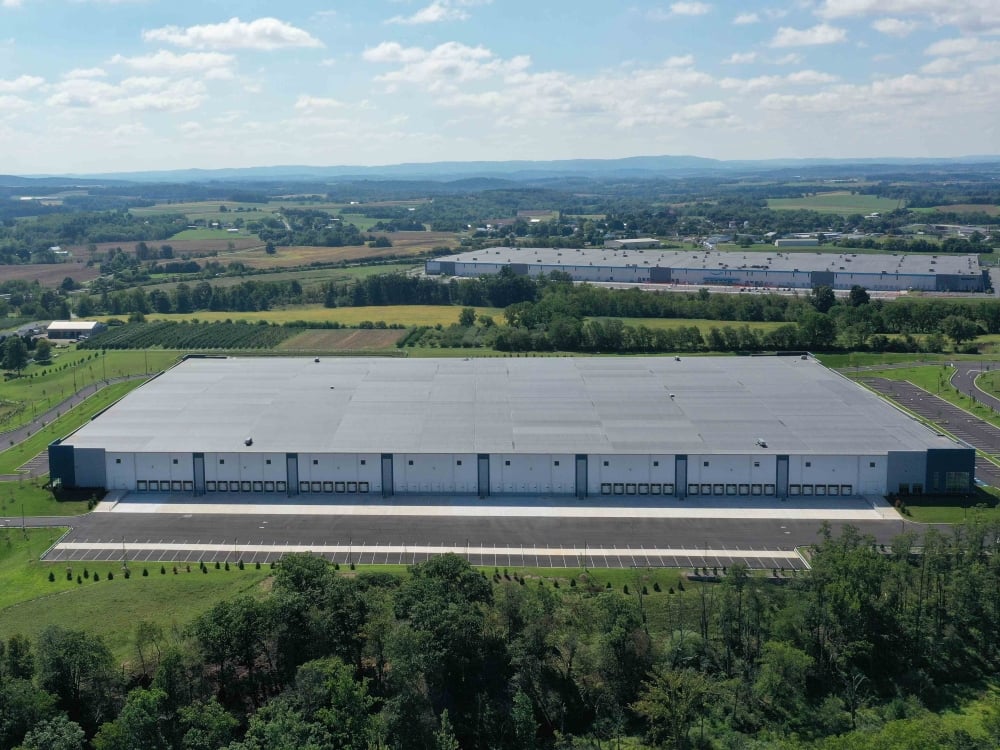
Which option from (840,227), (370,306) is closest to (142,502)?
(370,306)

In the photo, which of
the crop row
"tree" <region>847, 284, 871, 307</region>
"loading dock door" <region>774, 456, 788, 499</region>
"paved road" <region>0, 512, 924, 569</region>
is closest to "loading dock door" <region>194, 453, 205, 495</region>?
"paved road" <region>0, 512, 924, 569</region>

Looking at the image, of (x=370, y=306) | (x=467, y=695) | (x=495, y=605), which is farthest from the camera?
(x=370, y=306)

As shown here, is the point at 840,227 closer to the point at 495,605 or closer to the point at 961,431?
the point at 961,431

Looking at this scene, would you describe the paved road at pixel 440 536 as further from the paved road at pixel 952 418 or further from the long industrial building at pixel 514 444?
the paved road at pixel 952 418

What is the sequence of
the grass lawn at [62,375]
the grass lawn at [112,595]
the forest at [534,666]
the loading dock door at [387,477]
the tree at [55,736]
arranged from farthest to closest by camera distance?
the grass lawn at [62,375]
the loading dock door at [387,477]
the grass lawn at [112,595]
the forest at [534,666]
the tree at [55,736]

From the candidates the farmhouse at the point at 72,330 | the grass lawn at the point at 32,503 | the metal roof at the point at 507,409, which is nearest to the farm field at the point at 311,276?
the farmhouse at the point at 72,330

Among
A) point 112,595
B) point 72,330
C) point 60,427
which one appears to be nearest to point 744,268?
point 72,330

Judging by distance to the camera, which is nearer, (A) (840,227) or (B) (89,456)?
(B) (89,456)

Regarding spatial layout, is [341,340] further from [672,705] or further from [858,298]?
[672,705]
